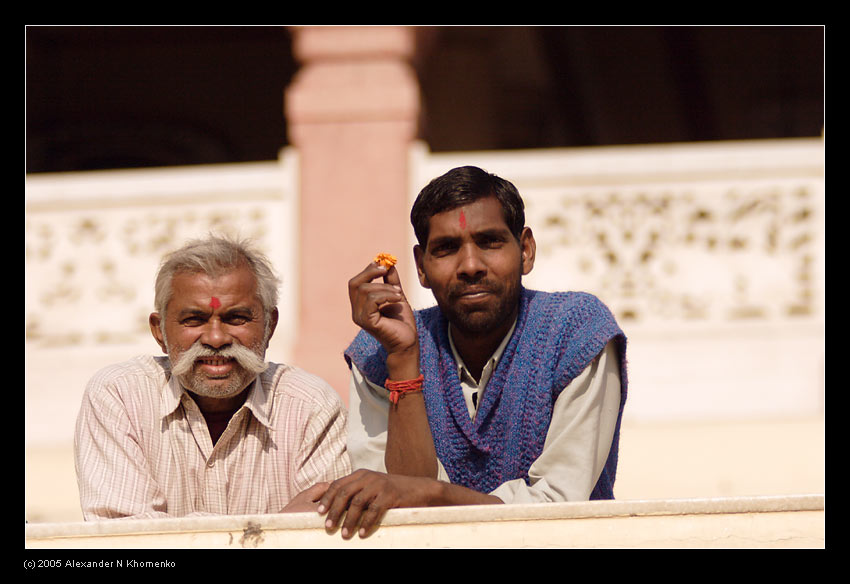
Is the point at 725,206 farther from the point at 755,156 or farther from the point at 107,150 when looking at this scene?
the point at 107,150

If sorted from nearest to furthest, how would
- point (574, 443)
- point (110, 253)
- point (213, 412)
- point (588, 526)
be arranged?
1. point (588, 526)
2. point (574, 443)
3. point (213, 412)
4. point (110, 253)

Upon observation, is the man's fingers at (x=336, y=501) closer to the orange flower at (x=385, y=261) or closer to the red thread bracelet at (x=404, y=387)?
the red thread bracelet at (x=404, y=387)

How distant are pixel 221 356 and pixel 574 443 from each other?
115 centimetres

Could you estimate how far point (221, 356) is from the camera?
3.71 m

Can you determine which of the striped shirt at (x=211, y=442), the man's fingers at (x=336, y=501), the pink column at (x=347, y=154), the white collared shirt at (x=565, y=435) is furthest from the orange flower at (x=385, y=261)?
the pink column at (x=347, y=154)

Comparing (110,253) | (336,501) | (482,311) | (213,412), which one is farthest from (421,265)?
(110,253)

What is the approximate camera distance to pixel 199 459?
12.4ft

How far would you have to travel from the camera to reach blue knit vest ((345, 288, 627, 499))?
11.7 ft

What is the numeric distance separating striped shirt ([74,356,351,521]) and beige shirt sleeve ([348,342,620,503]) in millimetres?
191

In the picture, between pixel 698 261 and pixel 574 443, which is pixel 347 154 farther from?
pixel 574 443

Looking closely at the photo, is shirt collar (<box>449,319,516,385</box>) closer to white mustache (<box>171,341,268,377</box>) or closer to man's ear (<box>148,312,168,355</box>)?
white mustache (<box>171,341,268,377</box>)

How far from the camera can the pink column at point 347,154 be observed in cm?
730

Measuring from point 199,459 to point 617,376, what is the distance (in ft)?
4.51

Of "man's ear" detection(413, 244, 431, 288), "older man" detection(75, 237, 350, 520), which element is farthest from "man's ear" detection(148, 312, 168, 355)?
"man's ear" detection(413, 244, 431, 288)
